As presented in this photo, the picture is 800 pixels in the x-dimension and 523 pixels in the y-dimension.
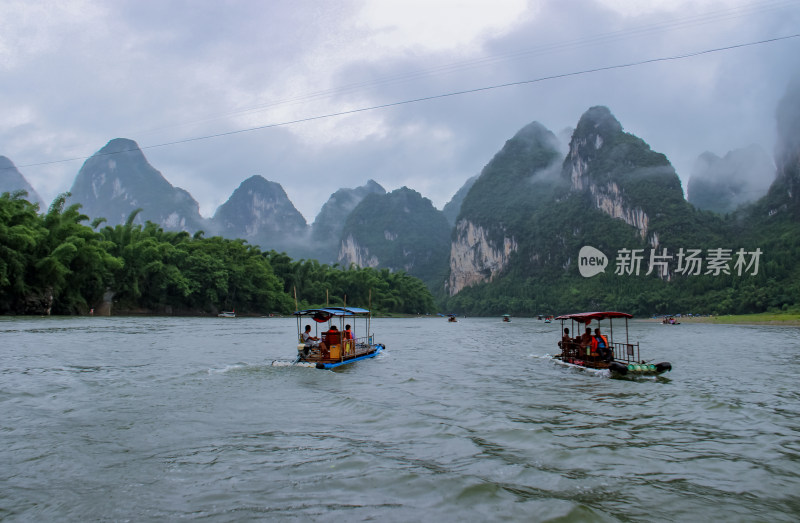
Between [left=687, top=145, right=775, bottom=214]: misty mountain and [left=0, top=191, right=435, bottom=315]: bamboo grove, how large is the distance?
382 feet

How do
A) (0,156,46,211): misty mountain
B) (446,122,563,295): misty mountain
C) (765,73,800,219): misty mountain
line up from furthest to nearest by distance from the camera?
(0,156,46,211): misty mountain → (446,122,563,295): misty mountain → (765,73,800,219): misty mountain

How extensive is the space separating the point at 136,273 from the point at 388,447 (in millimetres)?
50415

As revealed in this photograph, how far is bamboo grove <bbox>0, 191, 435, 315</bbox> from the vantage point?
36.2m

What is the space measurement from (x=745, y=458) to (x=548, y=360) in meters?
13.3

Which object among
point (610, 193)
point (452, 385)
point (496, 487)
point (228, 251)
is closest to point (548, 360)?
point (452, 385)

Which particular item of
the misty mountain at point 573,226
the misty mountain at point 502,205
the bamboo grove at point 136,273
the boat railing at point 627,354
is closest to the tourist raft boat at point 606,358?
the boat railing at point 627,354

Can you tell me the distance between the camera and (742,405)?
10.6m

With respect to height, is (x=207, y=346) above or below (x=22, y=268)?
below

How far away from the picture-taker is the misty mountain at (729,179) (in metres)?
145

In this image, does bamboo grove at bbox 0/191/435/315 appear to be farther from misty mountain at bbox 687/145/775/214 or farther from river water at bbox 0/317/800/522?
misty mountain at bbox 687/145/775/214

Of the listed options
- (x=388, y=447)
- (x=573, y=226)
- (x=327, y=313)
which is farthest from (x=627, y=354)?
(x=573, y=226)

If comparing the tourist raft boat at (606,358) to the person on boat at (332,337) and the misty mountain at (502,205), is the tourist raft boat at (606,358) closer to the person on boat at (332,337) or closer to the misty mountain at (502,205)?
the person on boat at (332,337)

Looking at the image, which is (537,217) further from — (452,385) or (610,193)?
(452,385)

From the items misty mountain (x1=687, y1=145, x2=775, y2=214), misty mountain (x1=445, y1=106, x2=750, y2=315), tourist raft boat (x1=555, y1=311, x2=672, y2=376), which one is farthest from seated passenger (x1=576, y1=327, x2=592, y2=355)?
misty mountain (x1=687, y1=145, x2=775, y2=214)
